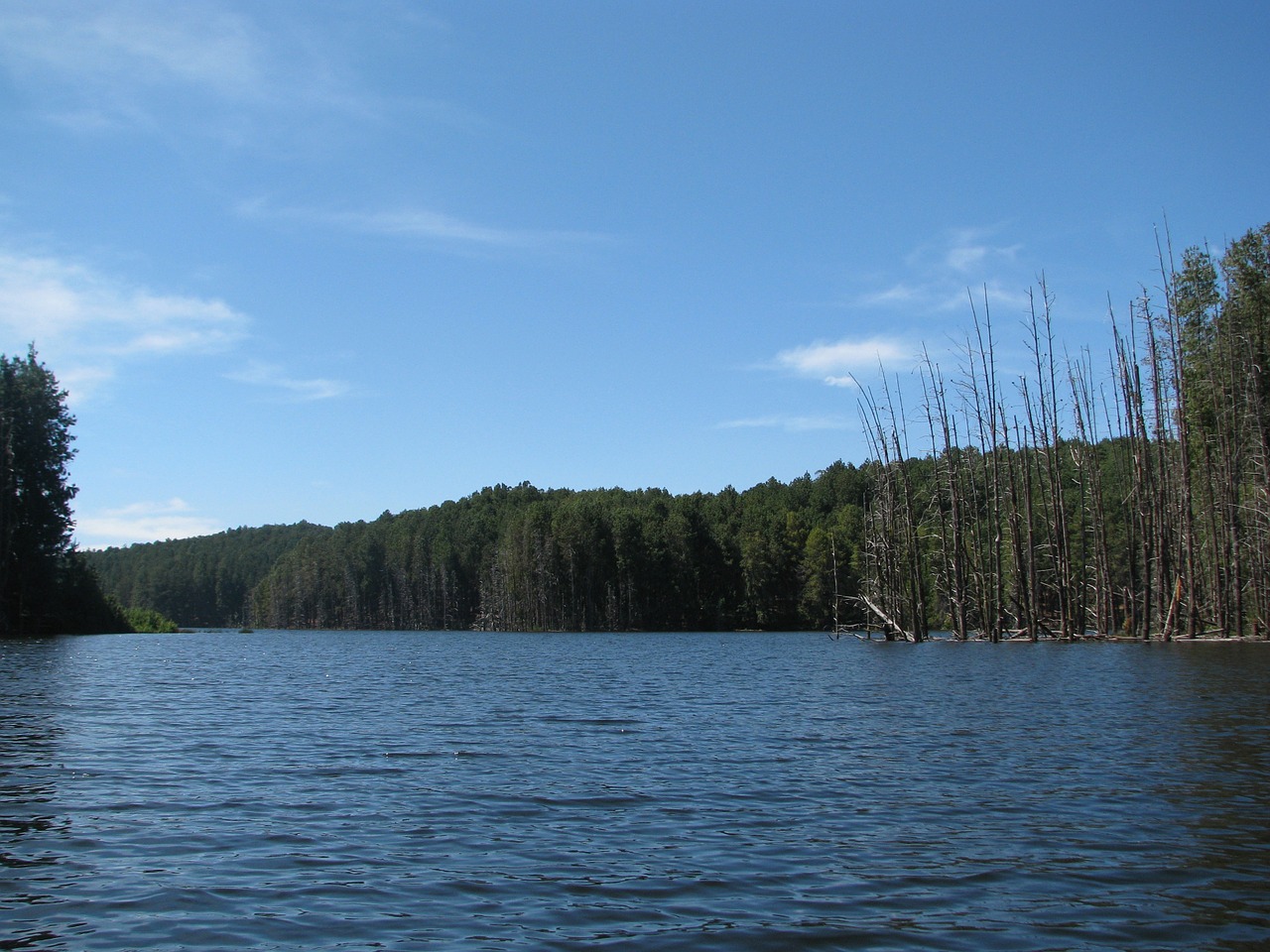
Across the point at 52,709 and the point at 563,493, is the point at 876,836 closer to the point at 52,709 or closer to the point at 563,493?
the point at 52,709

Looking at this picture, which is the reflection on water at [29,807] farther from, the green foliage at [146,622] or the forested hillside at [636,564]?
the forested hillside at [636,564]

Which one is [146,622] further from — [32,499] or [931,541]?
[931,541]

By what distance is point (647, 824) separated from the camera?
11922mm

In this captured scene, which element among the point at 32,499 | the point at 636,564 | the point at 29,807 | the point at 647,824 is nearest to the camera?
the point at 647,824

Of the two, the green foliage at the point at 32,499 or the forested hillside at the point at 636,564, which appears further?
the forested hillside at the point at 636,564

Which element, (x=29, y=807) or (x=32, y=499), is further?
(x=32, y=499)

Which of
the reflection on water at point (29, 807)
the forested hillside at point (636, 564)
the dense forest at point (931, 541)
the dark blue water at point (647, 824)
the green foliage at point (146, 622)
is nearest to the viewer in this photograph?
the dark blue water at point (647, 824)

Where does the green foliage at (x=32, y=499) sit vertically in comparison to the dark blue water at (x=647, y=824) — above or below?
above

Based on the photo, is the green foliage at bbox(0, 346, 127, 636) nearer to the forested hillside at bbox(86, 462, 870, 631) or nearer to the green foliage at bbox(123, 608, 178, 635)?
the green foliage at bbox(123, 608, 178, 635)

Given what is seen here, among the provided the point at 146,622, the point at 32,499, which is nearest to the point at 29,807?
the point at 32,499

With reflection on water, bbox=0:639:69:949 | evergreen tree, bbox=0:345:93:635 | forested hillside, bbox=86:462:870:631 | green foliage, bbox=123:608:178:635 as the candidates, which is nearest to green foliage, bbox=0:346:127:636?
evergreen tree, bbox=0:345:93:635

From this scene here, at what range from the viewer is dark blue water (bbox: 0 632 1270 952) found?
831cm

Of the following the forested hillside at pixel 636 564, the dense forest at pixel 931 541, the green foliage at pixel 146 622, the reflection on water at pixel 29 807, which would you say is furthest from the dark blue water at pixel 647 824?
the forested hillside at pixel 636 564

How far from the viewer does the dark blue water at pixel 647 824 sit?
831 centimetres
